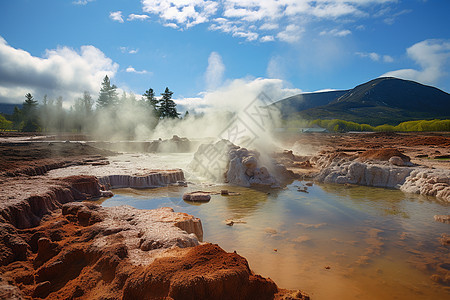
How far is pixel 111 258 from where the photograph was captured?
3.32 meters

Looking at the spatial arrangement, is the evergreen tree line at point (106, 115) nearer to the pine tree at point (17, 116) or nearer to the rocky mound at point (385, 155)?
the pine tree at point (17, 116)

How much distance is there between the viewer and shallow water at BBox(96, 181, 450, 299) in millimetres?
4391

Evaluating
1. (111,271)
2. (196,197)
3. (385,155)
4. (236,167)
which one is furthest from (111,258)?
(385,155)

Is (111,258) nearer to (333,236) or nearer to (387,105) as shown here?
(333,236)

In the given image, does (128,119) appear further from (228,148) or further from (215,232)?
(215,232)

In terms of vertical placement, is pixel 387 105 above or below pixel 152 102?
above

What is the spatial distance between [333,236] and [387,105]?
164675mm

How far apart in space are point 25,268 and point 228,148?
11.5 meters

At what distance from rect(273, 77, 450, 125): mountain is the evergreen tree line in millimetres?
76671

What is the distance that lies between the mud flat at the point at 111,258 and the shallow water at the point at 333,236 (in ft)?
4.13

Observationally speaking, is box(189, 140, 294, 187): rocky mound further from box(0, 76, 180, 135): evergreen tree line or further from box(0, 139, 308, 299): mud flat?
box(0, 76, 180, 135): evergreen tree line

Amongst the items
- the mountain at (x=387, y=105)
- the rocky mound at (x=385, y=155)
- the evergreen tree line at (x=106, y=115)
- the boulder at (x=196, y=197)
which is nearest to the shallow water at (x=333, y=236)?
the boulder at (x=196, y=197)

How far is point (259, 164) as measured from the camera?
13742 mm

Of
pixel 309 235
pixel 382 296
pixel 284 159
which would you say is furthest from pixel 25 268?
pixel 284 159
